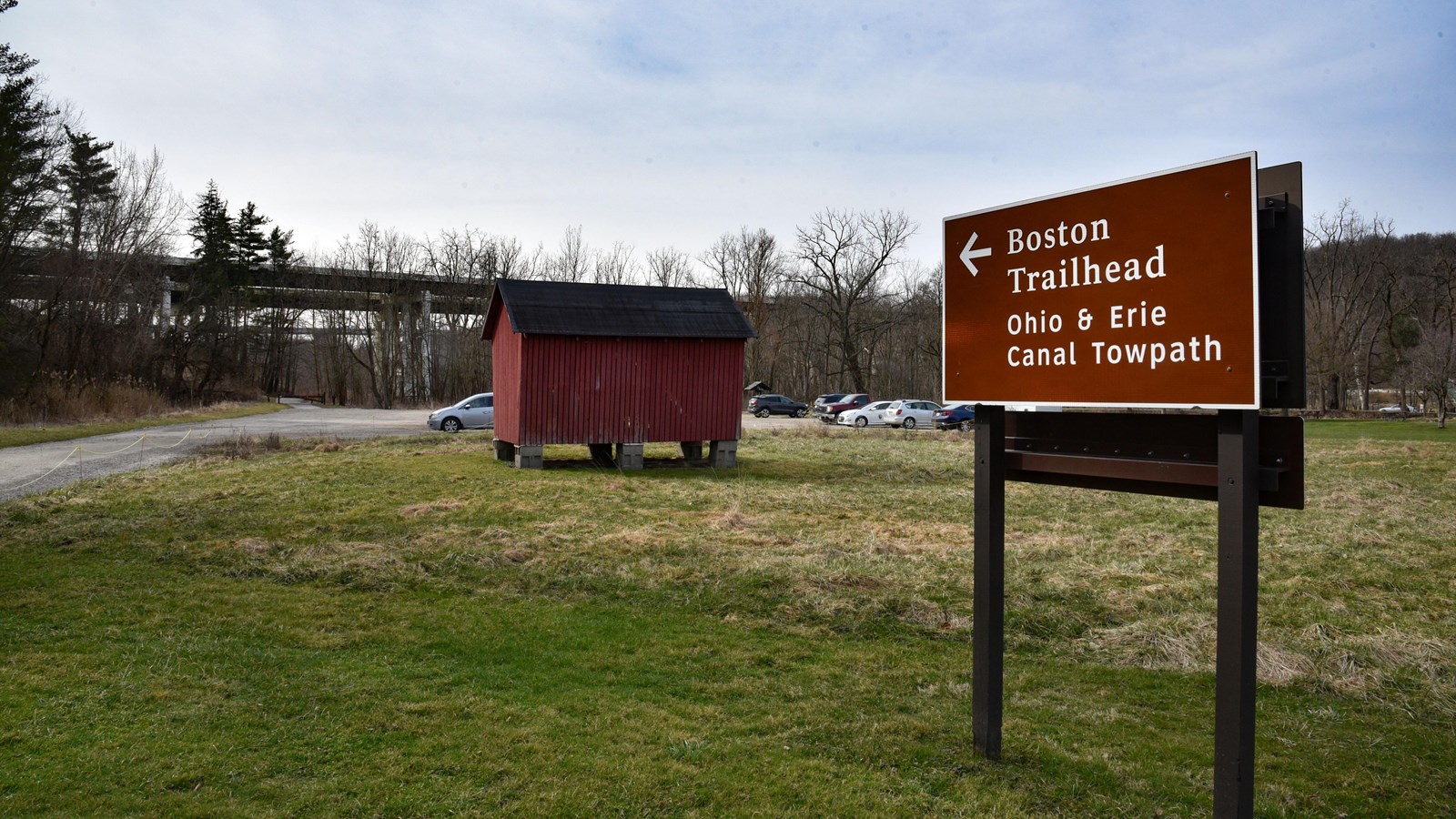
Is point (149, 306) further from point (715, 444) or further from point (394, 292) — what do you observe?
point (715, 444)

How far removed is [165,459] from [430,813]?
19333 mm

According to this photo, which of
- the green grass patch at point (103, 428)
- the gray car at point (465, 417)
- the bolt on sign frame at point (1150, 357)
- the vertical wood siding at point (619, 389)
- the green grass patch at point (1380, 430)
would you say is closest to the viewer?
the bolt on sign frame at point (1150, 357)

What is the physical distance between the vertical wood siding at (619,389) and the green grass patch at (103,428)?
13170 millimetres

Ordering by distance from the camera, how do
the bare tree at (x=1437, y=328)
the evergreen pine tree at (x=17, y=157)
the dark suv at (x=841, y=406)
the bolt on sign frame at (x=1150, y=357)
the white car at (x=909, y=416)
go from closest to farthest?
the bolt on sign frame at (x=1150, y=357) < the evergreen pine tree at (x=17, y=157) < the white car at (x=909, y=416) < the bare tree at (x=1437, y=328) < the dark suv at (x=841, y=406)

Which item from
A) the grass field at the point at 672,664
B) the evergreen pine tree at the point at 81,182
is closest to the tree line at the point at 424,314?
the evergreen pine tree at the point at 81,182

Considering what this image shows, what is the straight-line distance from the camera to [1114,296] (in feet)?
12.9

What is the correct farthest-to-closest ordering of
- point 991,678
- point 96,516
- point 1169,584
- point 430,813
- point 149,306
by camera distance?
point 149,306 < point 96,516 < point 1169,584 < point 991,678 < point 430,813

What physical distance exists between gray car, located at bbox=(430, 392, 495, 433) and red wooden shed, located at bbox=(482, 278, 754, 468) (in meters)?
12.8

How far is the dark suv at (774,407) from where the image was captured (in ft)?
177

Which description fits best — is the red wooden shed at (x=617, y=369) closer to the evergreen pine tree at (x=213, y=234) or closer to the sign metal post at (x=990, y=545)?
the sign metal post at (x=990, y=545)

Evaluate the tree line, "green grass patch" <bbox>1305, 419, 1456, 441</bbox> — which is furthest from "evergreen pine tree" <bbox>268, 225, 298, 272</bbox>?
"green grass patch" <bbox>1305, 419, 1456, 441</bbox>

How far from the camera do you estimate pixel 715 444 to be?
20.8 metres

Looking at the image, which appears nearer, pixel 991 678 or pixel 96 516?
pixel 991 678

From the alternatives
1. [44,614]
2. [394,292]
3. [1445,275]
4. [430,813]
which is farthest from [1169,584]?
[1445,275]
